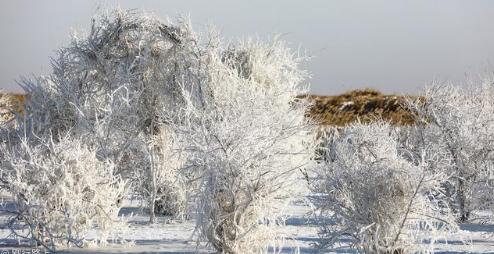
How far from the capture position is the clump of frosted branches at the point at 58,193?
13.4m

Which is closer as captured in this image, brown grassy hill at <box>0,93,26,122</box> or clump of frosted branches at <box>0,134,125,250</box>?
clump of frosted branches at <box>0,134,125,250</box>

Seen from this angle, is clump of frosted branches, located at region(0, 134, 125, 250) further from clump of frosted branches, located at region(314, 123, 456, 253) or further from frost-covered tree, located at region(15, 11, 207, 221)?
clump of frosted branches, located at region(314, 123, 456, 253)

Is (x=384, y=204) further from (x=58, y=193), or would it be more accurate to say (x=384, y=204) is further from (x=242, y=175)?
(x=58, y=193)

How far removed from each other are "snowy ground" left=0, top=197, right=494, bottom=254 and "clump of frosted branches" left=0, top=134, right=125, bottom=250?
15.2 inches

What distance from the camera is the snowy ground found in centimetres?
1337

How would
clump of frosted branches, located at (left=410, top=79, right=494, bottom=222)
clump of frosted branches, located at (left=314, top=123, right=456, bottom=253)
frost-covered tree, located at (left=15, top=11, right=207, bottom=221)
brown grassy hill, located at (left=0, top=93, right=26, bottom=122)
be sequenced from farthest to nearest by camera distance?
1. brown grassy hill, located at (left=0, top=93, right=26, bottom=122)
2. clump of frosted branches, located at (left=410, top=79, right=494, bottom=222)
3. frost-covered tree, located at (left=15, top=11, right=207, bottom=221)
4. clump of frosted branches, located at (left=314, top=123, right=456, bottom=253)

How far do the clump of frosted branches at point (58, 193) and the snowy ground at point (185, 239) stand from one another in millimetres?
385

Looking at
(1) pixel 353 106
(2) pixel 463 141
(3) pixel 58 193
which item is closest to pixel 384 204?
(3) pixel 58 193

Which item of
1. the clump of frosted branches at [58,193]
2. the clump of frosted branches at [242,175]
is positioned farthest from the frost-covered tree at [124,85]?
the clump of frosted branches at [242,175]

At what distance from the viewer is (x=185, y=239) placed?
48.9 feet

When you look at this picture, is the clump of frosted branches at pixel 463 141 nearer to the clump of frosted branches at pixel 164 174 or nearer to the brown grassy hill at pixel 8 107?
the clump of frosted branches at pixel 164 174

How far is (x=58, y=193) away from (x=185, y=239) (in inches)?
102

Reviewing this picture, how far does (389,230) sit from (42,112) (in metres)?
10.3

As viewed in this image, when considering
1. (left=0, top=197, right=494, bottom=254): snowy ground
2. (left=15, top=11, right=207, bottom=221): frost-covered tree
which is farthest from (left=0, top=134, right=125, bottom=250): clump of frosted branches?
(left=15, top=11, right=207, bottom=221): frost-covered tree
